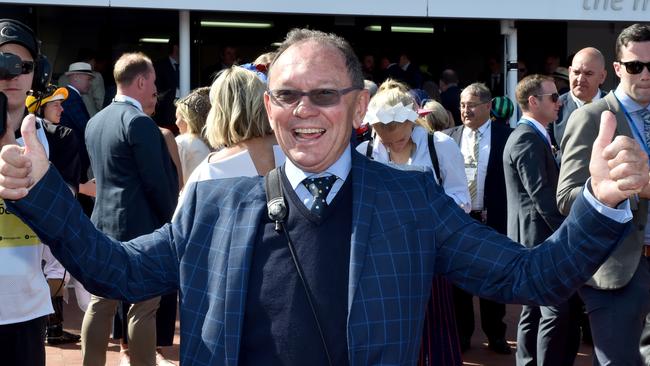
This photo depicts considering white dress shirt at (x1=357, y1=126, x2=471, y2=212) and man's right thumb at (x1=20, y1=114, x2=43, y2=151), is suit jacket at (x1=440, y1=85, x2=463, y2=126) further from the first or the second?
man's right thumb at (x1=20, y1=114, x2=43, y2=151)

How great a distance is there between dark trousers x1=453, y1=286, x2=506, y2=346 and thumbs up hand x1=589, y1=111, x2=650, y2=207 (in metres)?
5.10

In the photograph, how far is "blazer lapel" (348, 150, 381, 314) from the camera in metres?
2.42

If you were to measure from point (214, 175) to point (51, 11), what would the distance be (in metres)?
9.52

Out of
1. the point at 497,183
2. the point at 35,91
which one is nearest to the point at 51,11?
the point at 497,183

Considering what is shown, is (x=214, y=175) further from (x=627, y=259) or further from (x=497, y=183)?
(x=497, y=183)

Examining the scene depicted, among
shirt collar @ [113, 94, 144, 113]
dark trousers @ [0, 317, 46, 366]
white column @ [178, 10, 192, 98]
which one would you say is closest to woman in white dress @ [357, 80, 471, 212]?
shirt collar @ [113, 94, 144, 113]

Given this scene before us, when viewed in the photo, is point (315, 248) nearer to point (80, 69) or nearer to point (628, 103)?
point (628, 103)

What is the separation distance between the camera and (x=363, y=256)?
2.44 m

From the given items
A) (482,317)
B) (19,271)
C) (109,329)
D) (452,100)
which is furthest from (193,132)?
(452,100)

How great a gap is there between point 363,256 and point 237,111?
202 centimetres

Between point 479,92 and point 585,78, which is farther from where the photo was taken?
point 585,78

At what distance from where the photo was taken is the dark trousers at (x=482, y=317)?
736cm

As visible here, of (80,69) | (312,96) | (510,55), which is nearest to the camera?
(312,96)

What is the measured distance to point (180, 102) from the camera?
7.02m
